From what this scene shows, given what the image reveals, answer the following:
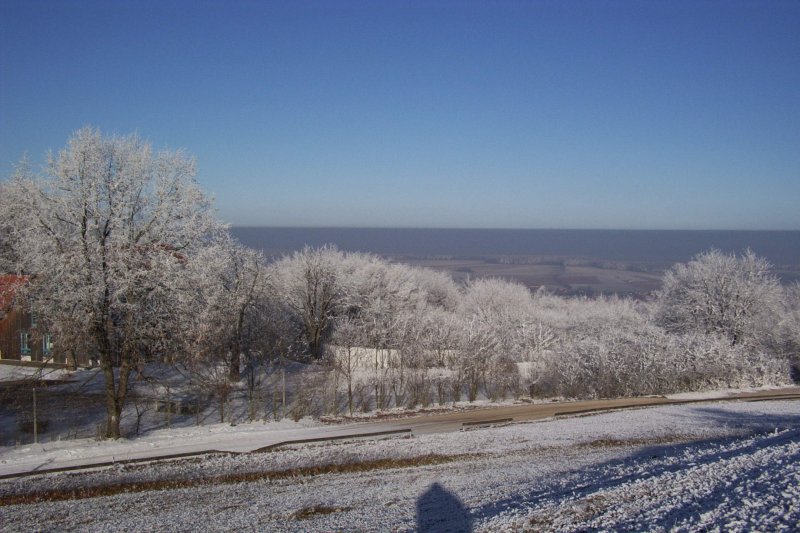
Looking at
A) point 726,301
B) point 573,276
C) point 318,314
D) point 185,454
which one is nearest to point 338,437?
point 185,454

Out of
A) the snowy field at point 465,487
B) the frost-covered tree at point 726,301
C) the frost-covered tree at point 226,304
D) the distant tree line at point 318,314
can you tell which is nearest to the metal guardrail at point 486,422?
the snowy field at point 465,487

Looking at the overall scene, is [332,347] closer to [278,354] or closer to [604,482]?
[278,354]

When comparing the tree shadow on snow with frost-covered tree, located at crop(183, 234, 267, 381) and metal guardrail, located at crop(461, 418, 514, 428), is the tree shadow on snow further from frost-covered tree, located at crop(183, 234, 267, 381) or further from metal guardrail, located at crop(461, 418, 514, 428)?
frost-covered tree, located at crop(183, 234, 267, 381)

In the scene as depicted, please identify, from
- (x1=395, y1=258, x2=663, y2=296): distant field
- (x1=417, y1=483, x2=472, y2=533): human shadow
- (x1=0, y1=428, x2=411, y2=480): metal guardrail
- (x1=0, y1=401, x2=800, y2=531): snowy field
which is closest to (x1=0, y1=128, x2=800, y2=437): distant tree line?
(x1=0, y1=428, x2=411, y2=480): metal guardrail

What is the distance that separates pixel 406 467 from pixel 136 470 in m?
7.53

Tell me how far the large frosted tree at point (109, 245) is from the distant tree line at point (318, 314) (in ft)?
0.18

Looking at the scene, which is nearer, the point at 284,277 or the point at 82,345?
the point at 82,345

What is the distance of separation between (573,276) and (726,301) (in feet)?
366

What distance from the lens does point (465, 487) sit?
13.7 metres

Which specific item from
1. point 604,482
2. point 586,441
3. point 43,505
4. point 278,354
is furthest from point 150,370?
point 604,482

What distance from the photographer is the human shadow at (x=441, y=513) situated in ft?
33.7

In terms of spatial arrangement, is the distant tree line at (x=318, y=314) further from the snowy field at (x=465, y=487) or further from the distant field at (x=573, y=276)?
the distant field at (x=573, y=276)

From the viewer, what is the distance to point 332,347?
43625 millimetres

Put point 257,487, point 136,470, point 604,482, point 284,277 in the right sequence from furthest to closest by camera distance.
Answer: point 284,277 → point 136,470 → point 257,487 → point 604,482
